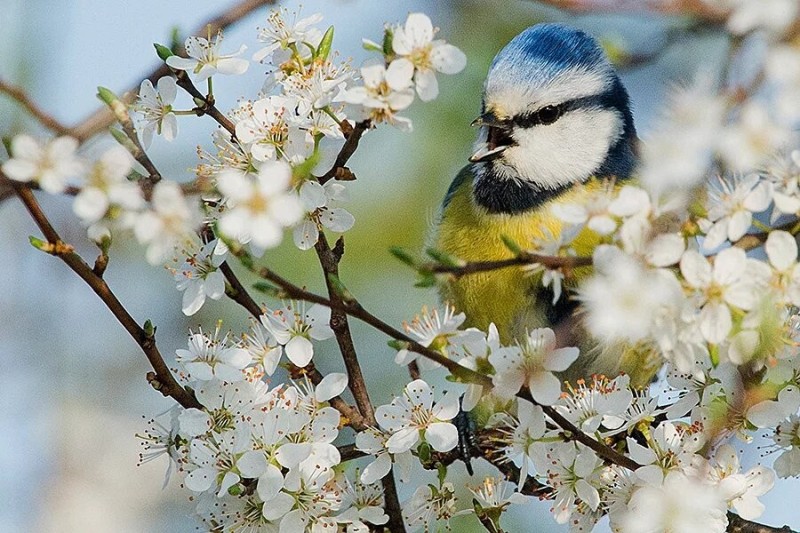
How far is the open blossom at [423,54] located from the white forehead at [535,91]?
987 millimetres

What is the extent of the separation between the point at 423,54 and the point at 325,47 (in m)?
0.30

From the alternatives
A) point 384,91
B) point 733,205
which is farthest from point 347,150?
point 733,205

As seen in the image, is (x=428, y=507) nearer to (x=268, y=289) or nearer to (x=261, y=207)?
(x=268, y=289)

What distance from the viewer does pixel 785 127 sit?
1204 millimetres

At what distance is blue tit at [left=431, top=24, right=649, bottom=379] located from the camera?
2496 mm

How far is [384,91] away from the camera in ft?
4.96

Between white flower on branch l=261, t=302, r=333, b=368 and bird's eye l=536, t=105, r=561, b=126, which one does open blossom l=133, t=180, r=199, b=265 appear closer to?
white flower on branch l=261, t=302, r=333, b=368

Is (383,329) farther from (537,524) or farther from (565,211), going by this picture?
(537,524)

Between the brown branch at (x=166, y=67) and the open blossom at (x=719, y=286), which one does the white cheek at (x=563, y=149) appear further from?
the open blossom at (x=719, y=286)

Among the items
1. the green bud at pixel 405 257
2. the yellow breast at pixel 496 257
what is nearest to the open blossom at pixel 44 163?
the green bud at pixel 405 257

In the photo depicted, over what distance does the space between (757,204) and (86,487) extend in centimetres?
212

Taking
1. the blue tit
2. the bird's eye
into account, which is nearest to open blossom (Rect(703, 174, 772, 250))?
the blue tit

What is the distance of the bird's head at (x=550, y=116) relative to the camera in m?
2.52

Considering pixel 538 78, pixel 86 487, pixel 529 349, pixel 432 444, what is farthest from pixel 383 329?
pixel 86 487
